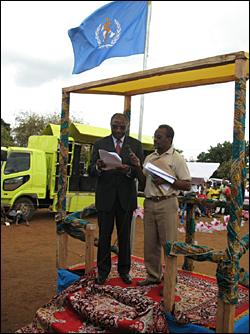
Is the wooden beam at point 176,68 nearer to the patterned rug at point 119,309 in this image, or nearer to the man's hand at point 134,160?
the man's hand at point 134,160

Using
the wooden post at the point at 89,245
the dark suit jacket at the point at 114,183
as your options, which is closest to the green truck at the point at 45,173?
the wooden post at the point at 89,245

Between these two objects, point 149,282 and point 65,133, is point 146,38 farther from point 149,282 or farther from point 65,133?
point 149,282

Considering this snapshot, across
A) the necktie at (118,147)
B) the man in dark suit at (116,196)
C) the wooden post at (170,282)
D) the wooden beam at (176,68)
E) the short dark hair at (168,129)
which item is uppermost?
the wooden beam at (176,68)

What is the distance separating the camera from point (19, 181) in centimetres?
1029

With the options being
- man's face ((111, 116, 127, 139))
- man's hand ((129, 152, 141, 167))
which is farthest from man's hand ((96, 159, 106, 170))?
man's face ((111, 116, 127, 139))

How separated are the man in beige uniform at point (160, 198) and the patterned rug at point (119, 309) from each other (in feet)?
0.98

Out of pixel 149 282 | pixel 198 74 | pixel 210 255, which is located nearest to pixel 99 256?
pixel 149 282

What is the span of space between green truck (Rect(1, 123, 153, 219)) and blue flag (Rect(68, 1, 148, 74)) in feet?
17.9

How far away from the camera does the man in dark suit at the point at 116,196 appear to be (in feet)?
11.9

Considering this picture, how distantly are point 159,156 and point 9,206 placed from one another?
24.5 ft

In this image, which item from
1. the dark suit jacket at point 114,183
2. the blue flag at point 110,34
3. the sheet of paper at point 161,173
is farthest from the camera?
the blue flag at point 110,34

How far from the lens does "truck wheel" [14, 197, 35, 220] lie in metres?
10.3

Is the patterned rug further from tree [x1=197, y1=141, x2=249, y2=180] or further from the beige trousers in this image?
tree [x1=197, y1=141, x2=249, y2=180]

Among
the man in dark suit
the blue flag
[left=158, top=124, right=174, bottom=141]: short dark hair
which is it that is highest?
the blue flag
